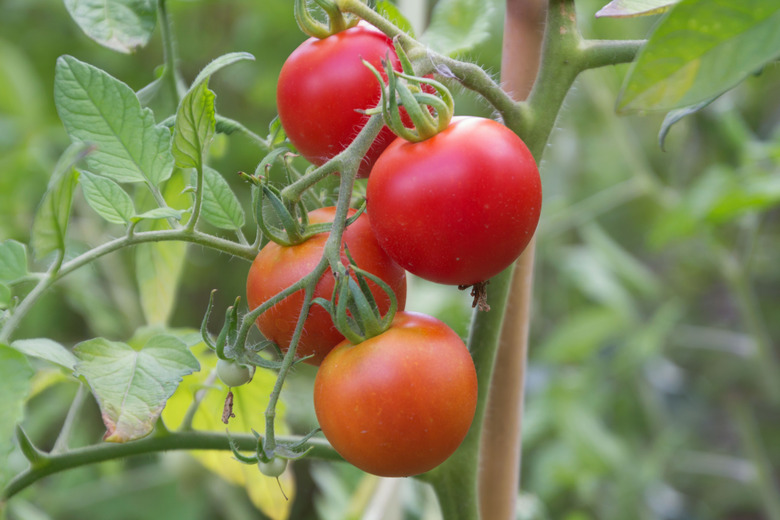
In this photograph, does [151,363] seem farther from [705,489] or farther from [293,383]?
[705,489]

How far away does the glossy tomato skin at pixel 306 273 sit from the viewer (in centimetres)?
28

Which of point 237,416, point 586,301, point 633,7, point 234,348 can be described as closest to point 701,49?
point 633,7

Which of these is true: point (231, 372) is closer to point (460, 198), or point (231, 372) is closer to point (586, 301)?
point (460, 198)

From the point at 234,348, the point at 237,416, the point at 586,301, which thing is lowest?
the point at 586,301

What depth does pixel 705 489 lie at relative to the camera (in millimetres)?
1215

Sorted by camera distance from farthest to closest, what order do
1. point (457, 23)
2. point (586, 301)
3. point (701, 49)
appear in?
point (586, 301) → point (457, 23) → point (701, 49)

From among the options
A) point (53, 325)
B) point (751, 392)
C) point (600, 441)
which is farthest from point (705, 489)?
point (53, 325)

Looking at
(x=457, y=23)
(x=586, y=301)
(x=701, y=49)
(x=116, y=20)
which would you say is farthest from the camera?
(x=586, y=301)

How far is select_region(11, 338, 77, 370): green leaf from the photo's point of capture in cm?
29

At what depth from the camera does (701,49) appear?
212 millimetres

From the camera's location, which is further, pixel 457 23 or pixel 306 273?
pixel 457 23

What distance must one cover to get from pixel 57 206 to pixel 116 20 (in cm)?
10

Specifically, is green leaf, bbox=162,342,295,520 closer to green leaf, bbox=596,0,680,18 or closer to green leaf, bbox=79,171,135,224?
green leaf, bbox=79,171,135,224

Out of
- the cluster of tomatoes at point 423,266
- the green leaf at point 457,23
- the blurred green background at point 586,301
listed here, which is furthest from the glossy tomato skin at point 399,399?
the blurred green background at point 586,301
